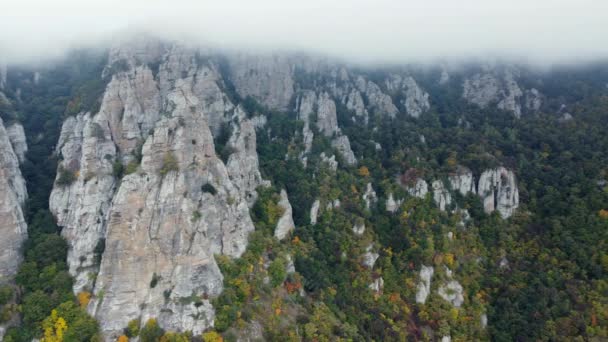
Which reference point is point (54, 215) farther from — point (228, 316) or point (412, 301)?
point (412, 301)

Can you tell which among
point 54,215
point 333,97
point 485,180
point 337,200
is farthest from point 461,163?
point 54,215

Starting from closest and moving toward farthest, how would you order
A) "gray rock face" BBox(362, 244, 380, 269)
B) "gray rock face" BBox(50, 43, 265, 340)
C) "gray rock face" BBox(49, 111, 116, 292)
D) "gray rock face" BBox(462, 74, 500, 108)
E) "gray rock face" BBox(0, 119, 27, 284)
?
"gray rock face" BBox(50, 43, 265, 340), "gray rock face" BBox(0, 119, 27, 284), "gray rock face" BBox(49, 111, 116, 292), "gray rock face" BBox(362, 244, 380, 269), "gray rock face" BBox(462, 74, 500, 108)

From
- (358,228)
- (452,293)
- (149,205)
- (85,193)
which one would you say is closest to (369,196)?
(358,228)

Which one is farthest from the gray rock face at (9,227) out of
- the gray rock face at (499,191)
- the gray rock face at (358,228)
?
the gray rock face at (499,191)

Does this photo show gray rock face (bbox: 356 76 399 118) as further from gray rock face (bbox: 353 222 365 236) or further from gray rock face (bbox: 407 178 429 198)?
gray rock face (bbox: 353 222 365 236)

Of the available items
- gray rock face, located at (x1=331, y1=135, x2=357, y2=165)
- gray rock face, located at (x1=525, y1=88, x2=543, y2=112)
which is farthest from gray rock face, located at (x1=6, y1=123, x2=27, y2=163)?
gray rock face, located at (x1=525, y1=88, x2=543, y2=112)
